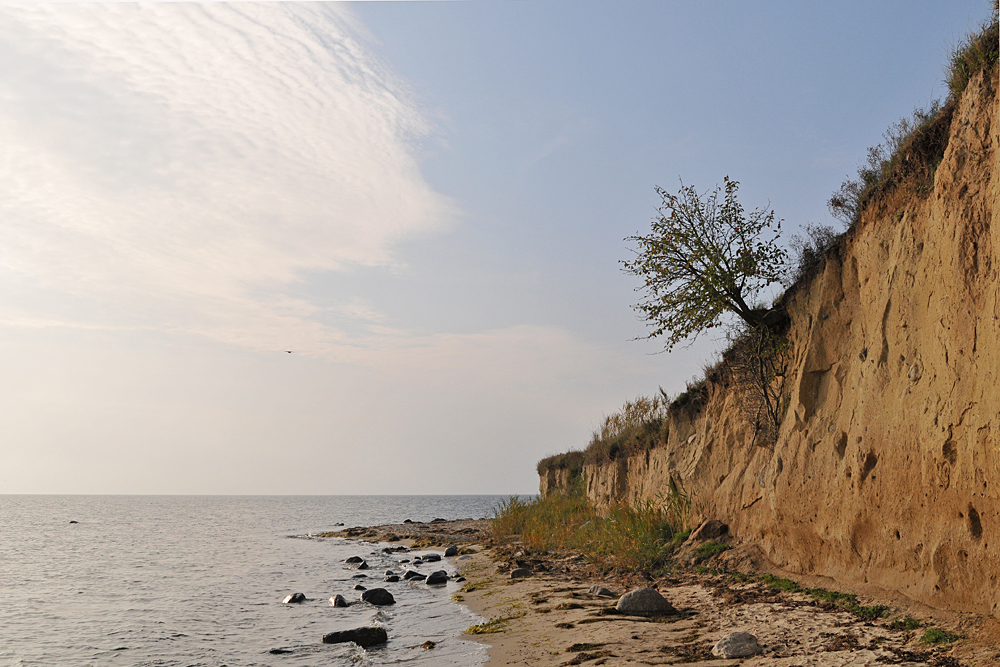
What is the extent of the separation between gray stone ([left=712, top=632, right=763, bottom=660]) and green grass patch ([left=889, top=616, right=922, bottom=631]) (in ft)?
5.01

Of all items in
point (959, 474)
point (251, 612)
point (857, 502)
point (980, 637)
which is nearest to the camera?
point (980, 637)

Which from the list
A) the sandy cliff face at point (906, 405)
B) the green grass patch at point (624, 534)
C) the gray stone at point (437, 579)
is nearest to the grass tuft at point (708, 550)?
the sandy cliff face at point (906, 405)

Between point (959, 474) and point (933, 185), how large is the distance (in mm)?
3814

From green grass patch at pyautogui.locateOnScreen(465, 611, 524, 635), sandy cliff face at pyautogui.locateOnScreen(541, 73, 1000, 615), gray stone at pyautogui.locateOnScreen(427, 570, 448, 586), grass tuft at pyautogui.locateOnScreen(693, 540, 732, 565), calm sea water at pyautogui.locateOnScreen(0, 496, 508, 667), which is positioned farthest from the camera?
gray stone at pyautogui.locateOnScreen(427, 570, 448, 586)

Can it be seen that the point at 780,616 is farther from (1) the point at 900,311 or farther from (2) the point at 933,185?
(2) the point at 933,185

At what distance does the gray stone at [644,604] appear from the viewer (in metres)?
9.44

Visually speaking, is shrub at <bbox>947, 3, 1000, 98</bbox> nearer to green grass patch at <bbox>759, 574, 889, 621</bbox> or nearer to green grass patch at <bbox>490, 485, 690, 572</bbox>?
green grass patch at <bbox>759, 574, 889, 621</bbox>

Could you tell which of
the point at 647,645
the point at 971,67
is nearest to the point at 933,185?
the point at 971,67

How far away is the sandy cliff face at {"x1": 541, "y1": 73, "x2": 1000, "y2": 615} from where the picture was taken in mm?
6598

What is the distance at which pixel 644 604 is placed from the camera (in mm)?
9531

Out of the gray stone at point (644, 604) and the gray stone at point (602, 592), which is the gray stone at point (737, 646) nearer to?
the gray stone at point (644, 604)

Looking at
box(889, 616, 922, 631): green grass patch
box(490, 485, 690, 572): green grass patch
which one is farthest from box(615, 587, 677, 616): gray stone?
box(490, 485, 690, 572): green grass patch

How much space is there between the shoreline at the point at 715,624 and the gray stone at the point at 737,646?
0.10 meters

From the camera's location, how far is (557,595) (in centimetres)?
1217
